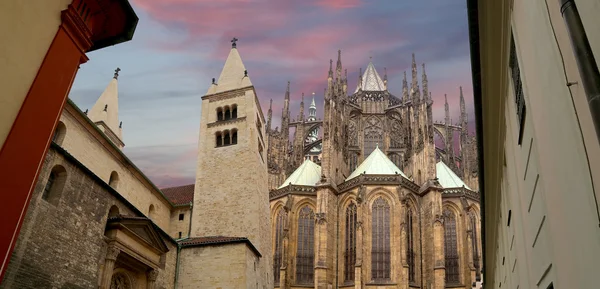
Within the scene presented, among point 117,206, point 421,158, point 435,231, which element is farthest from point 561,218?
point 421,158

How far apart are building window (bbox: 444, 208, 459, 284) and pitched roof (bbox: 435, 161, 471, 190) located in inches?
109

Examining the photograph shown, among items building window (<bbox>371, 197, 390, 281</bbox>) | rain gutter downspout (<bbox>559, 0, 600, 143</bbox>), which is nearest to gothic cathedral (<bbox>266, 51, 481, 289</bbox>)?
building window (<bbox>371, 197, 390, 281</bbox>)

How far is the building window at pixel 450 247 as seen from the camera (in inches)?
1529

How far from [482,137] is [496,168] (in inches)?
33.8

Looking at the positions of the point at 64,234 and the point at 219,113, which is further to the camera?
the point at 219,113

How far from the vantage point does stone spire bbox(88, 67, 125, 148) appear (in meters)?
30.5

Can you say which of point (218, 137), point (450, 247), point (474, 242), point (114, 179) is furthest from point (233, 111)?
point (474, 242)

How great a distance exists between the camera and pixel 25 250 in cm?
1206

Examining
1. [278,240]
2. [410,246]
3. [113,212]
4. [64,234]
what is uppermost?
[278,240]

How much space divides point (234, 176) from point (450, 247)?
69.6 feet

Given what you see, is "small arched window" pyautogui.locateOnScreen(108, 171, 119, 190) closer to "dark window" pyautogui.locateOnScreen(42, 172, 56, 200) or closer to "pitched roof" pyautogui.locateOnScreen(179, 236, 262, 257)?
"pitched roof" pyautogui.locateOnScreen(179, 236, 262, 257)

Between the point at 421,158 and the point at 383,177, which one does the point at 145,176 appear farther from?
the point at 421,158

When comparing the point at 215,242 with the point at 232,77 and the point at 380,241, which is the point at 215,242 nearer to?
the point at 232,77

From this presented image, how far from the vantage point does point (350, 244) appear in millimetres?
38625
